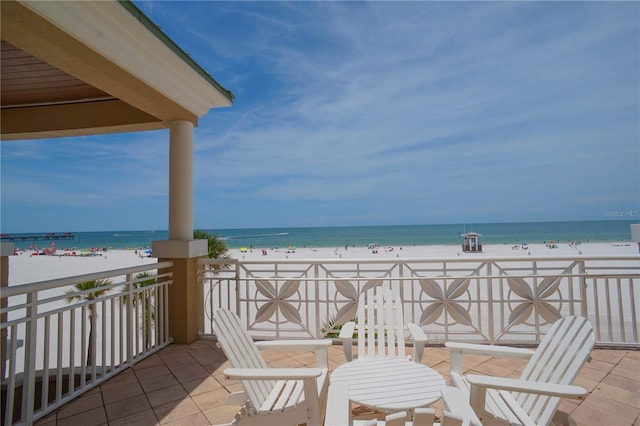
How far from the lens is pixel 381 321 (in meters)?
2.75

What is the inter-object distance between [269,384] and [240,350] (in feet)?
0.98

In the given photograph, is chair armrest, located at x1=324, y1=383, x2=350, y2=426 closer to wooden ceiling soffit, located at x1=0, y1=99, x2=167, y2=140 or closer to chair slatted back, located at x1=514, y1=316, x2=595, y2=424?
chair slatted back, located at x1=514, y1=316, x2=595, y2=424

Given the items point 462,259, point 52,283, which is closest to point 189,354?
point 52,283

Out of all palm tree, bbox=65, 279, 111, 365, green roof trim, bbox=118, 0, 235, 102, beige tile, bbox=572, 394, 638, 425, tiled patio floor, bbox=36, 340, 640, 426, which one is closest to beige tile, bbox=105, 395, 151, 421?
tiled patio floor, bbox=36, 340, 640, 426

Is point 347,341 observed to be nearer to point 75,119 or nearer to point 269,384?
point 269,384

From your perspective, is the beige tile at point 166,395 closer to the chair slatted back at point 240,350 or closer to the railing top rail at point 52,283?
the chair slatted back at point 240,350

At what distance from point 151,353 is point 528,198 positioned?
46.2 m

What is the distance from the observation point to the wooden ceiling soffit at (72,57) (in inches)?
78.5

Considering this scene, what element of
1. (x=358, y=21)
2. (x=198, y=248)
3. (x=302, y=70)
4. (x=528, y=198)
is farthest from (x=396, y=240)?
(x=198, y=248)

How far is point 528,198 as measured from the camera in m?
40.3

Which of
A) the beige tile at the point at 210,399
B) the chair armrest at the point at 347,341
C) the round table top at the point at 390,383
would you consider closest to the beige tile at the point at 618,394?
the round table top at the point at 390,383

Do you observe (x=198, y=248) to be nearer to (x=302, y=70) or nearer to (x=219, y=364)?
(x=219, y=364)

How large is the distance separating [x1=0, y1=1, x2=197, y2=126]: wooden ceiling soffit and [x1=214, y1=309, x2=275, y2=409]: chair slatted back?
2.20 metres

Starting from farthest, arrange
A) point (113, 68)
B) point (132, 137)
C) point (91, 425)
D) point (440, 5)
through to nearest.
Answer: point (132, 137) → point (440, 5) → point (113, 68) → point (91, 425)
